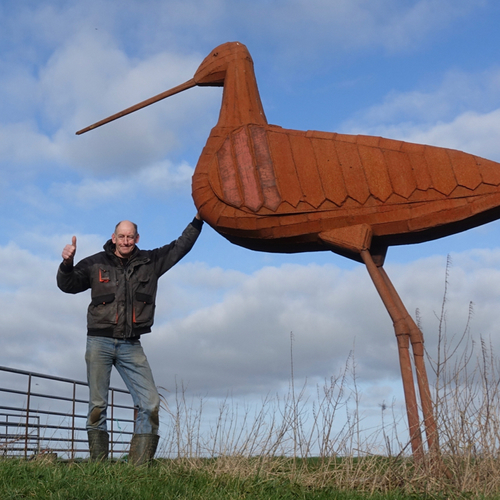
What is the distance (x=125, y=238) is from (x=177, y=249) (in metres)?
0.49

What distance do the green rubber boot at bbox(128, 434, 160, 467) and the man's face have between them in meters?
1.50

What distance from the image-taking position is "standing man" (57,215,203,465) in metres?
4.96

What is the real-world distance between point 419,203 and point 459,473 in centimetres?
210

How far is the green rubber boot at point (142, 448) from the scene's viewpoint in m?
4.95

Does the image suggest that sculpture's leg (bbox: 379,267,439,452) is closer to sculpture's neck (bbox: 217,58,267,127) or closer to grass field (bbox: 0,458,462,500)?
grass field (bbox: 0,458,462,500)

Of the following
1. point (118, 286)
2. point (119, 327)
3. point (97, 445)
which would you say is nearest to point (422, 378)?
point (119, 327)

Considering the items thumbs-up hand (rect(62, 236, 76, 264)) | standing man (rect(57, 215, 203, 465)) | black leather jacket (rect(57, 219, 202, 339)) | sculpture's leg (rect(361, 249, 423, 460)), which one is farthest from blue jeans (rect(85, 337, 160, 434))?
sculpture's leg (rect(361, 249, 423, 460))

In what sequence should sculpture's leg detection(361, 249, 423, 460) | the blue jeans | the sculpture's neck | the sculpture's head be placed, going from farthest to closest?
the sculpture's head
the sculpture's neck
the blue jeans
sculpture's leg detection(361, 249, 423, 460)

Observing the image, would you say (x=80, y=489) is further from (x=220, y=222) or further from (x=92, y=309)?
(x=220, y=222)

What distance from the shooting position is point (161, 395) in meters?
5.22

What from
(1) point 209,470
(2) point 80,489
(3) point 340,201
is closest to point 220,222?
(3) point 340,201

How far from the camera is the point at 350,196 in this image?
A: 16.9 feet

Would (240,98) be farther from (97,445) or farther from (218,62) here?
(97,445)

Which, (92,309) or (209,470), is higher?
(92,309)
